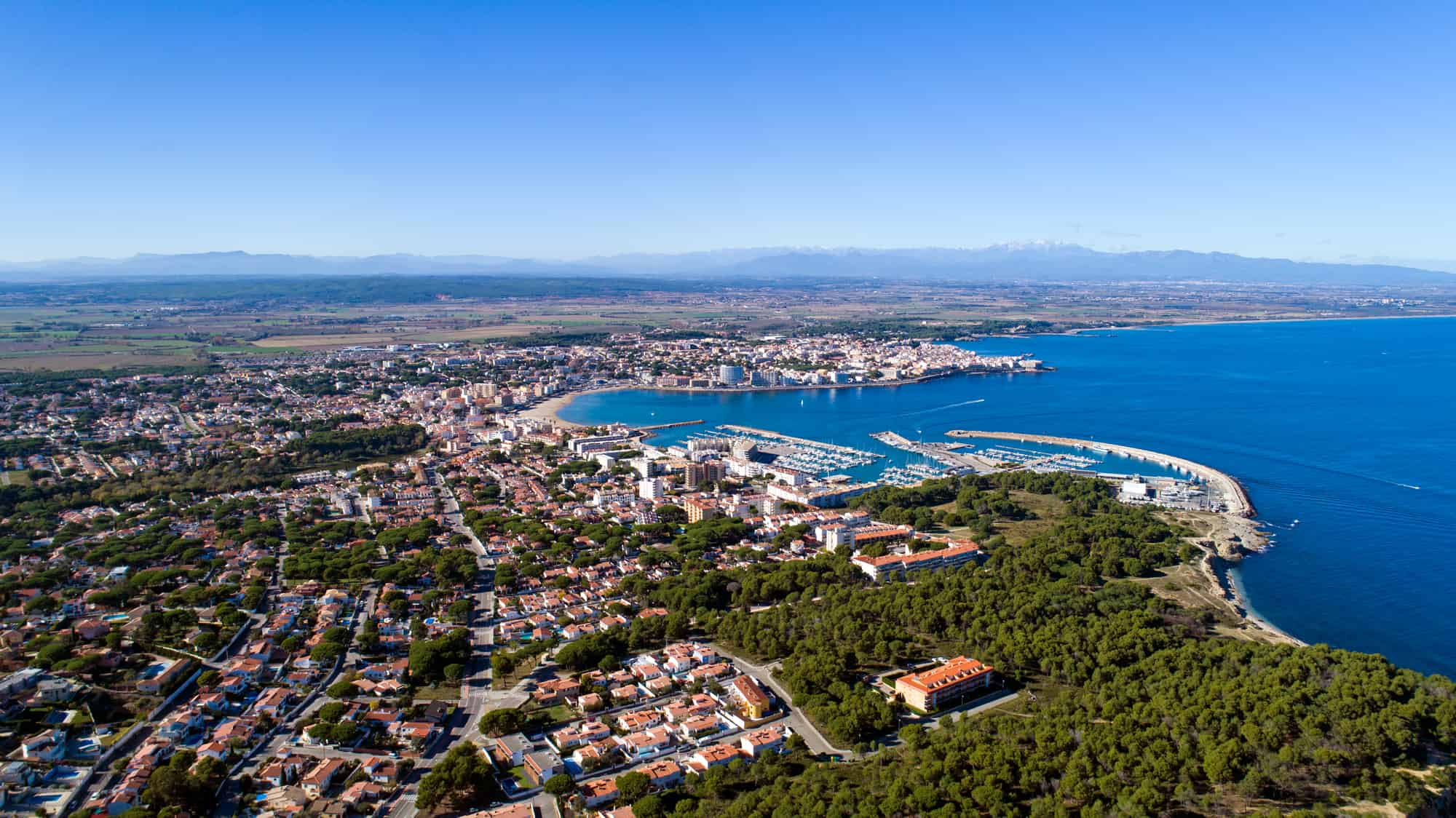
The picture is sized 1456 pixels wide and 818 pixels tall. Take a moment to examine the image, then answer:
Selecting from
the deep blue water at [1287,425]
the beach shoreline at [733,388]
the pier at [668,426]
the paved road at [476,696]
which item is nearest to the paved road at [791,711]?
the paved road at [476,696]

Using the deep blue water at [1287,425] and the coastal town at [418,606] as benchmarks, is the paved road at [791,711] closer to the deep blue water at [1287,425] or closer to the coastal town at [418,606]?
the coastal town at [418,606]

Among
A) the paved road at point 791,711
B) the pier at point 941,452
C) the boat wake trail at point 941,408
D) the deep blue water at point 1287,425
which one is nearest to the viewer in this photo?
the paved road at point 791,711

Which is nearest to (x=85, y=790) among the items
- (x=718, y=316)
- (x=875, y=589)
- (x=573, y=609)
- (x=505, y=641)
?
(x=505, y=641)

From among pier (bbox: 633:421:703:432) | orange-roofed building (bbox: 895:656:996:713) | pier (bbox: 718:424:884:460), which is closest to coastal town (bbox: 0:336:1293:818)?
orange-roofed building (bbox: 895:656:996:713)

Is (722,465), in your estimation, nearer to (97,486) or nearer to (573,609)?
(573,609)

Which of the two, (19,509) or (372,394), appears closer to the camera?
(19,509)
